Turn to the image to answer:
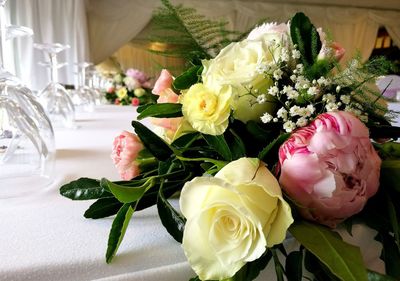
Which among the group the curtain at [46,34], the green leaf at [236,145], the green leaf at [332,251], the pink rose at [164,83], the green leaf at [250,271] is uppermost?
the pink rose at [164,83]

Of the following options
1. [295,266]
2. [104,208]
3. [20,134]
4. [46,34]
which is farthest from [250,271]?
[46,34]

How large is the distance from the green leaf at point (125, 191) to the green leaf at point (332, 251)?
11 centimetres

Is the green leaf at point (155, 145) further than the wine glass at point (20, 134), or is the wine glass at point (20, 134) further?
the wine glass at point (20, 134)

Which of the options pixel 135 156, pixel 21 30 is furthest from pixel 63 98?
pixel 135 156

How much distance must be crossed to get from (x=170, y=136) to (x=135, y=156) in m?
0.04

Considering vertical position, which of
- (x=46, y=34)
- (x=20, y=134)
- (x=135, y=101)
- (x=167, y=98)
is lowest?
(x=135, y=101)

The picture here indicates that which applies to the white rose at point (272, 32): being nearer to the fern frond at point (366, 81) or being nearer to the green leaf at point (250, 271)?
the fern frond at point (366, 81)

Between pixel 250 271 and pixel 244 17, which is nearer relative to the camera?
pixel 250 271

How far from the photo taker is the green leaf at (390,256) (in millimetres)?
238

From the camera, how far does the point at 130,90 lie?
7.62 feet

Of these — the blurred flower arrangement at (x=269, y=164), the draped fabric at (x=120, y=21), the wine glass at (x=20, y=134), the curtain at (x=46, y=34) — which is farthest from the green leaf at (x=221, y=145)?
the curtain at (x=46, y=34)

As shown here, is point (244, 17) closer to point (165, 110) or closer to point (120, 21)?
point (120, 21)

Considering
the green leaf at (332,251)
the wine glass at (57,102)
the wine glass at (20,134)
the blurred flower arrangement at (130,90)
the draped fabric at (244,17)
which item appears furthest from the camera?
the draped fabric at (244,17)

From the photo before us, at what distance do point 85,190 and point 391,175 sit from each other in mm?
260
